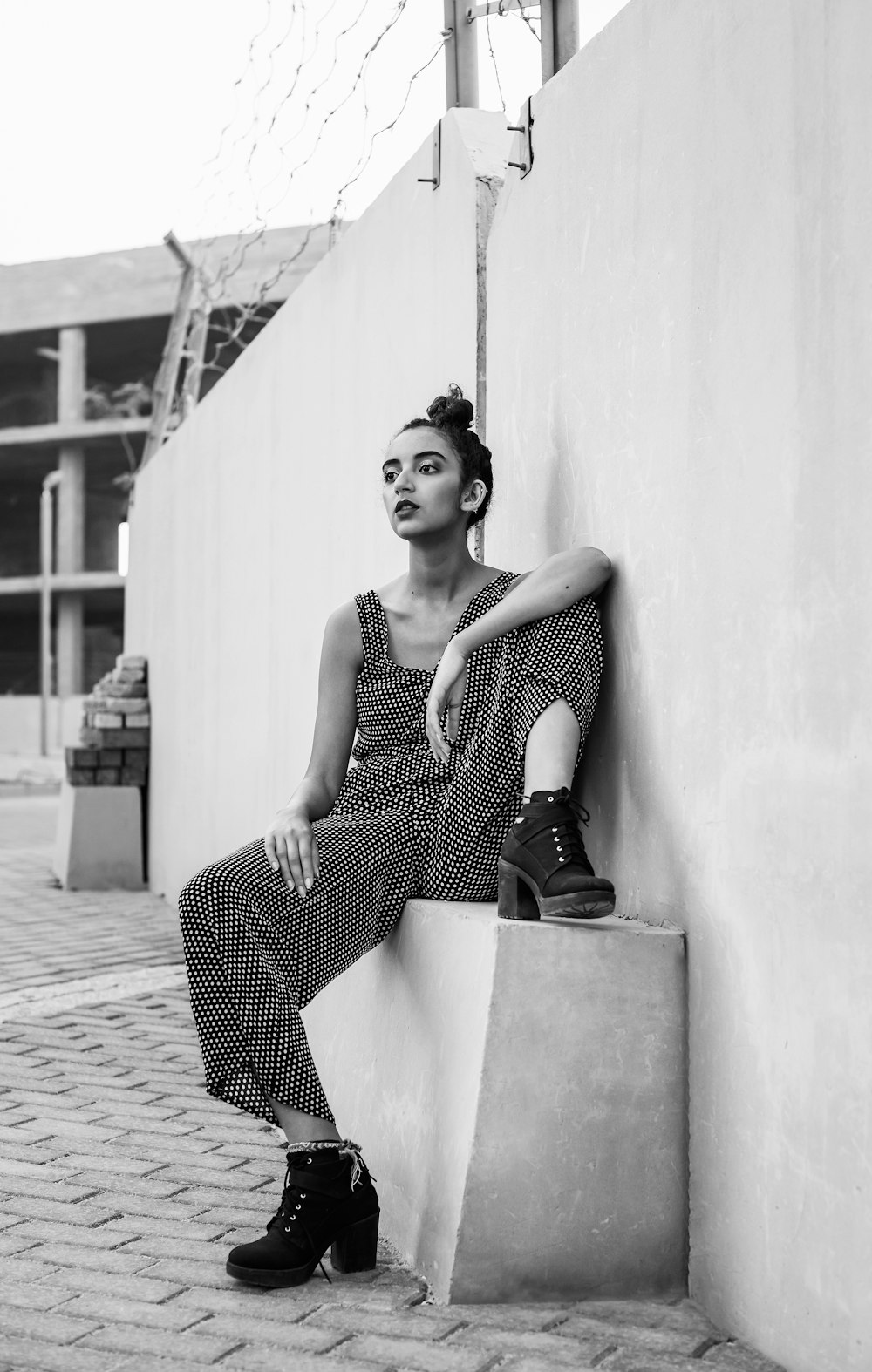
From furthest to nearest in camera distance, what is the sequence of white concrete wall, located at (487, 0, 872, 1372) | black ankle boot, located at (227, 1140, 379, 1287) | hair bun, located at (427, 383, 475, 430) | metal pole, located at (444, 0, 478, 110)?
metal pole, located at (444, 0, 478, 110)
hair bun, located at (427, 383, 475, 430)
black ankle boot, located at (227, 1140, 379, 1287)
white concrete wall, located at (487, 0, 872, 1372)

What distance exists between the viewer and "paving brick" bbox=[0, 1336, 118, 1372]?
6.99 feet

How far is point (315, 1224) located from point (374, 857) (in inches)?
27.7

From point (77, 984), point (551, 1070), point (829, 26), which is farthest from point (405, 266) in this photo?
point (77, 984)

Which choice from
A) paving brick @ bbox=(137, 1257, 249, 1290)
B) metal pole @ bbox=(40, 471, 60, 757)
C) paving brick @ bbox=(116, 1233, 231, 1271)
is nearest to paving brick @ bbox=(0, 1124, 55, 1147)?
paving brick @ bbox=(116, 1233, 231, 1271)

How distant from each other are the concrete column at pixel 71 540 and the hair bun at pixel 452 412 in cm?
3142

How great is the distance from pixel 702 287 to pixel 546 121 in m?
0.99

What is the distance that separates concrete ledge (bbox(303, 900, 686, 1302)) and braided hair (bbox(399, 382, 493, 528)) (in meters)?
1.09

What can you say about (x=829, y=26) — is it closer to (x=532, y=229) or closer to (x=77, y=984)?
(x=532, y=229)

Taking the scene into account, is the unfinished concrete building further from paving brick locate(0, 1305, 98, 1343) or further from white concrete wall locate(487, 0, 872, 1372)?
paving brick locate(0, 1305, 98, 1343)

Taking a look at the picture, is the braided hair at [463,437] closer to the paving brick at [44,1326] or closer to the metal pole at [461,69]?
the metal pole at [461,69]

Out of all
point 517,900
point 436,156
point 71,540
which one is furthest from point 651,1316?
point 71,540

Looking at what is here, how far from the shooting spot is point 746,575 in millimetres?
2348

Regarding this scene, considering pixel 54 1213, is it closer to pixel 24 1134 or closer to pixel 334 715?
pixel 24 1134

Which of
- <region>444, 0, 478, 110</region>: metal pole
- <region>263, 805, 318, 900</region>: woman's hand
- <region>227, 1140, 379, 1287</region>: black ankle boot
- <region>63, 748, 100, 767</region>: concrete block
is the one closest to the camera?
<region>227, 1140, 379, 1287</region>: black ankle boot
